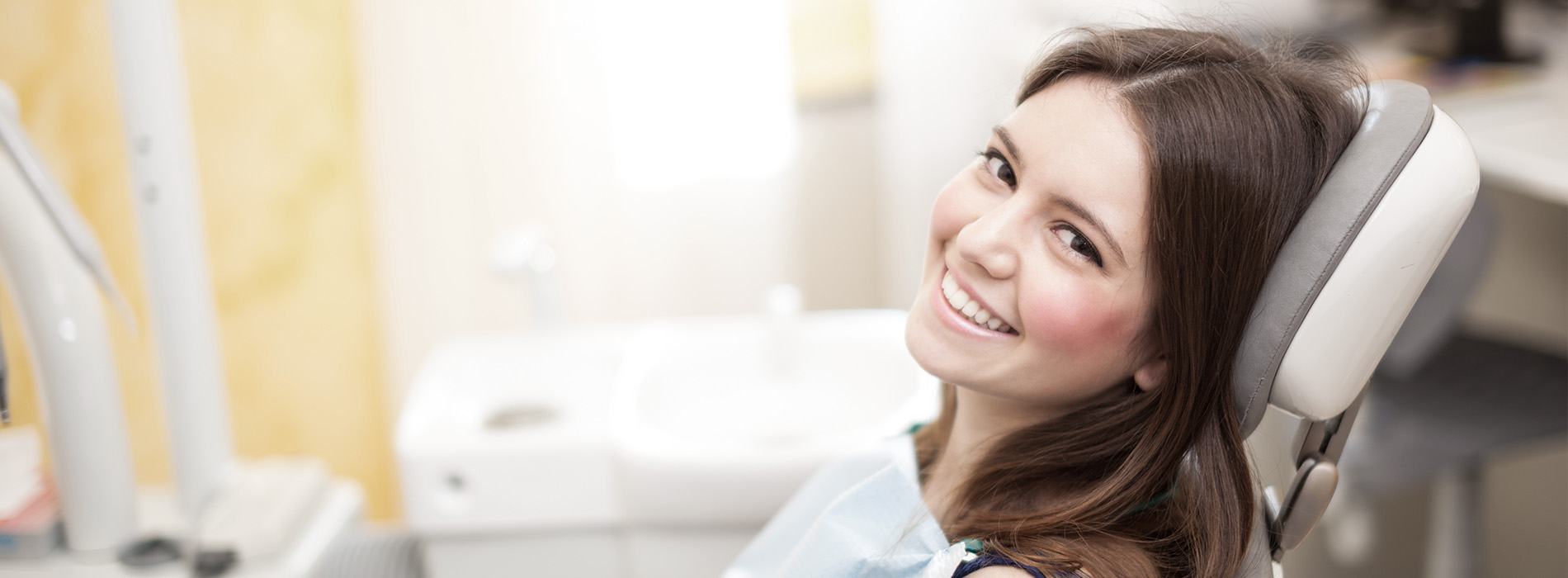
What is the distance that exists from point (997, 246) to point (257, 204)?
1.17m

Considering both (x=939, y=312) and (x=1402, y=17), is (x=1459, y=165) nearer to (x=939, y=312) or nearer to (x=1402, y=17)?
(x=939, y=312)

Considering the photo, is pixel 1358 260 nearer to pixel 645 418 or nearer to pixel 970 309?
pixel 970 309

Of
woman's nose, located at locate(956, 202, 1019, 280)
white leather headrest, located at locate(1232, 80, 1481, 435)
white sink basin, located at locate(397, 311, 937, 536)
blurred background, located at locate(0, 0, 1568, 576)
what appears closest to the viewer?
white leather headrest, located at locate(1232, 80, 1481, 435)

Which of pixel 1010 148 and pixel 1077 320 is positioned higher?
pixel 1010 148

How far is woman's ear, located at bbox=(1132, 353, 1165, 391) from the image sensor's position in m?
0.72

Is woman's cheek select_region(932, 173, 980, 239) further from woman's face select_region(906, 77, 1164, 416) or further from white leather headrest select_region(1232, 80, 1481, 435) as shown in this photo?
white leather headrest select_region(1232, 80, 1481, 435)

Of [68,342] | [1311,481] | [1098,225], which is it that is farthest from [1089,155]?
[68,342]

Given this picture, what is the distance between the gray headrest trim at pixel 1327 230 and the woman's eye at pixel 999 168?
0.19 m

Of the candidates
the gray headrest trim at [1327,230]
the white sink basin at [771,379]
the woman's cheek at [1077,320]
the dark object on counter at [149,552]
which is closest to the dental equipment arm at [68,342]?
the dark object on counter at [149,552]

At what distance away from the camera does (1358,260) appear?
2.00ft

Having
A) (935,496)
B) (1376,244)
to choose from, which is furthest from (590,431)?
(1376,244)

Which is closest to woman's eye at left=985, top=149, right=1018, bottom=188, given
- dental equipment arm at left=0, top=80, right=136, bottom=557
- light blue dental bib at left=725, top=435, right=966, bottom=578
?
light blue dental bib at left=725, top=435, right=966, bottom=578

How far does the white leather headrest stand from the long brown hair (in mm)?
22

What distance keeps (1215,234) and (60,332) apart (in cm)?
105
